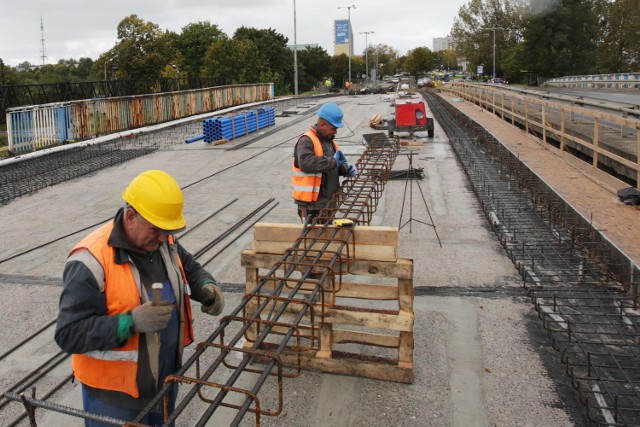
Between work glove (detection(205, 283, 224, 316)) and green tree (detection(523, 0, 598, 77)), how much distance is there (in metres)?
75.5

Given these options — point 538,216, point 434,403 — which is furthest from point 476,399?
point 538,216

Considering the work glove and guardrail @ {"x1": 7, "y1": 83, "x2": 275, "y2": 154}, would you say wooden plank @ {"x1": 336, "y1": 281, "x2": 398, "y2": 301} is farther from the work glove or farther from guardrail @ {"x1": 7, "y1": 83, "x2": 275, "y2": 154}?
guardrail @ {"x1": 7, "y1": 83, "x2": 275, "y2": 154}

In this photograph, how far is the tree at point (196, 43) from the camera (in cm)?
7694

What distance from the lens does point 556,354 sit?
533cm

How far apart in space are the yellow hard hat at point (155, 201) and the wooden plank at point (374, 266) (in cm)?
229

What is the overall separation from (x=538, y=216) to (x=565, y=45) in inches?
2785

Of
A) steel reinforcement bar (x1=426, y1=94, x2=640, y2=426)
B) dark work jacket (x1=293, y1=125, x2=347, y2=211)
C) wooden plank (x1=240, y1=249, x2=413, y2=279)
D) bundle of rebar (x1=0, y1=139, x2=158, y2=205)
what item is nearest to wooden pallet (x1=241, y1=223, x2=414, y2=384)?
wooden plank (x1=240, y1=249, x2=413, y2=279)

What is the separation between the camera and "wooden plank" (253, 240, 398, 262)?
494cm

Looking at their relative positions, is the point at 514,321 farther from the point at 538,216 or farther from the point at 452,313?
the point at 538,216

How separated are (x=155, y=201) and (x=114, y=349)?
31.2 inches

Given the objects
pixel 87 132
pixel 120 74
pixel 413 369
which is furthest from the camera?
pixel 120 74

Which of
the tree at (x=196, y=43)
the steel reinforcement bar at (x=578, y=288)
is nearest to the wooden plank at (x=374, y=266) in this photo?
the steel reinforcement bar at (x=578, y=288)

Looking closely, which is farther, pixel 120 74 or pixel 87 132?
pixel 120 74

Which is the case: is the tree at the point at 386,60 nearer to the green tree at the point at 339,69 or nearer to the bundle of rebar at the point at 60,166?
the green tree at the point at 339,69
